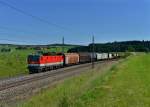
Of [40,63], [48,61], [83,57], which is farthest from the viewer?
[83,57]

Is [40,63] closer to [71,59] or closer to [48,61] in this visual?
[48,61]

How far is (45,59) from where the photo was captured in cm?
5956

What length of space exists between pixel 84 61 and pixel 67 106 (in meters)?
89.2

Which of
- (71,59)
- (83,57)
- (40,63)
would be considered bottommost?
(40,63)

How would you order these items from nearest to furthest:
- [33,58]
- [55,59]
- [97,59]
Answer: [33,58] → [55,59] → [97,59]

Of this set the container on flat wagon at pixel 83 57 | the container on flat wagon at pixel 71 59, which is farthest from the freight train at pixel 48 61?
the container on flat wagon at pixel 83 57

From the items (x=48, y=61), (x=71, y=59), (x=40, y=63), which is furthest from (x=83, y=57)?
(x=40, y=63)

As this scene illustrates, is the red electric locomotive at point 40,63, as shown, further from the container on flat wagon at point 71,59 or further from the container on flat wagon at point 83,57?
the container on flat wagon at point 83,57

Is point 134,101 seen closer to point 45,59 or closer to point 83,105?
point 83,105

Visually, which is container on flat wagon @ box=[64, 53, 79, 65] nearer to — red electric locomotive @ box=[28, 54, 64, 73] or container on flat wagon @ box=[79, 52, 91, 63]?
container on flat wagon @ box=[79, 52, 91, 63]

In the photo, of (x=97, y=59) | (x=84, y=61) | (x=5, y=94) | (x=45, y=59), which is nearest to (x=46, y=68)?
(x=45, y=59)

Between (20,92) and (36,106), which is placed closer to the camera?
(36,106)

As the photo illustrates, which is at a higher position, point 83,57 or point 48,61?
point 83,57

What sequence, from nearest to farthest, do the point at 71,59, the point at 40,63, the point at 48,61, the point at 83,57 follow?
the point at 40,63 → the point at 48,61 → the point at 71,59 → the point at 83,57
